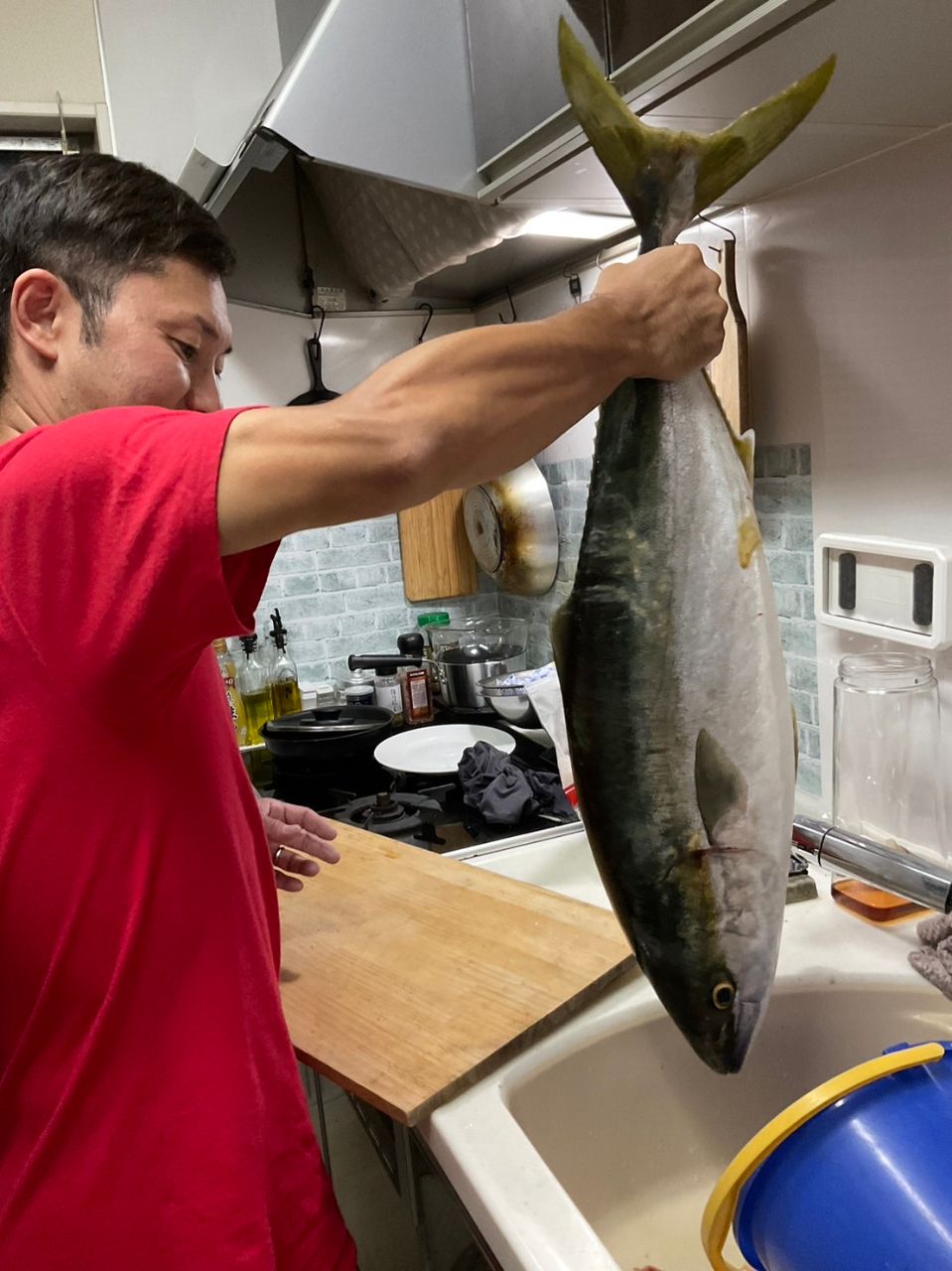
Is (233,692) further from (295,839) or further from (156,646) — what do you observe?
(156,646)

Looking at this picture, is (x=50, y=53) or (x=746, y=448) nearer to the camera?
(x=746, y=448)

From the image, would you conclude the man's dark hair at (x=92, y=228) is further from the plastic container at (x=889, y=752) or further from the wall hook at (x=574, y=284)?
the wall hook at (x=574, y=284)

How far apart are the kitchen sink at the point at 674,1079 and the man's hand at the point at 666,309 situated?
0.62 meters

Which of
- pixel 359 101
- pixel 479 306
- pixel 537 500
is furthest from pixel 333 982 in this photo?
pixel 479 306

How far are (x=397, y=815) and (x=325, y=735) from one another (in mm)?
290

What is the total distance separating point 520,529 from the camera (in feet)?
6.79

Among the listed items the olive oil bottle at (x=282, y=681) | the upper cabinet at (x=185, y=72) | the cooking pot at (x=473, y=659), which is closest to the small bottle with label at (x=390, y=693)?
the cooking pot at (x=473, y=659)


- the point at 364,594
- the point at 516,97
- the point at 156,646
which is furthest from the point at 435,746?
the point at 156,646

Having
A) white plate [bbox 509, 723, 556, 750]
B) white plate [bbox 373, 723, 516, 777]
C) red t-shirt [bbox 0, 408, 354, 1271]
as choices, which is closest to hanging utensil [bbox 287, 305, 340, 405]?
white plate [bbox 373, 723, 516, 777]

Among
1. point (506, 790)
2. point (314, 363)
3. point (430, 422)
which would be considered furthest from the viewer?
point (314, 363)

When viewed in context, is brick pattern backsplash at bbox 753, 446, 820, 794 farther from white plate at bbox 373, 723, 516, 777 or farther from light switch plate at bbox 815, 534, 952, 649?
white plate at bbox 373, 723, 516, 777

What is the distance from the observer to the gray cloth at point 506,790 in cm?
147

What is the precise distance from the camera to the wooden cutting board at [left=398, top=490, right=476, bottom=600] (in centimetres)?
234

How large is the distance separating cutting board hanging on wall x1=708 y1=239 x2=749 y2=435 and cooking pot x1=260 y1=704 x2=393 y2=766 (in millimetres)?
901
